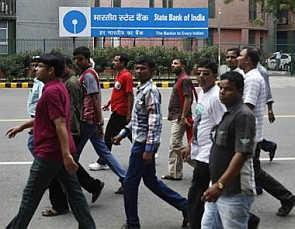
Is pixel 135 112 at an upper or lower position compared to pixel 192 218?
upper

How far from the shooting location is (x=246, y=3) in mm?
57406

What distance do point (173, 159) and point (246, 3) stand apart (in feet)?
168

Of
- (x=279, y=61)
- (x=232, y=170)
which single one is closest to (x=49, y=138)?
(x=232, y=170)

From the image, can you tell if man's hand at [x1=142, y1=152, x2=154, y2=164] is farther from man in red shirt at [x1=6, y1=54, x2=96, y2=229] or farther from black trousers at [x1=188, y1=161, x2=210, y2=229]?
man in red shirt at [x1=6, y1=54, x2=96, y2=229]

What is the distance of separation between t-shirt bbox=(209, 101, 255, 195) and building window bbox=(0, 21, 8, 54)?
3089cm

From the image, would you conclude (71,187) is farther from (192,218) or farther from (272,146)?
(272,146)

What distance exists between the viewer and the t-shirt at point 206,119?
5.08 m

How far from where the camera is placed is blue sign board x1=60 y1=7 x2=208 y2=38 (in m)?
31.6

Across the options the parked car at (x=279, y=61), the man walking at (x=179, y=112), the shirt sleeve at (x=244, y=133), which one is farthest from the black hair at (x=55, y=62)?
the parked car at (x=279, y=61)

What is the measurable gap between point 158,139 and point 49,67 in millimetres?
1228

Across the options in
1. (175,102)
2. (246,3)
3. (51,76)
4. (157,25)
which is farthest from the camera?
(246,3)

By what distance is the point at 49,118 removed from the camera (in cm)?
495

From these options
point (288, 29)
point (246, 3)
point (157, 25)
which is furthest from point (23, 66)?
point (288, 29)

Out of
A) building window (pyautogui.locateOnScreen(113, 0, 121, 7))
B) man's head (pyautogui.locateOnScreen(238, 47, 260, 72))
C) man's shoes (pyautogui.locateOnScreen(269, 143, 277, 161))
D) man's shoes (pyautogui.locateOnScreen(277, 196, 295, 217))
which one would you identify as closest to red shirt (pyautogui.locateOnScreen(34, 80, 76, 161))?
man's head (pyautogui.locateOnScreen(238, 47, 260, 72))
